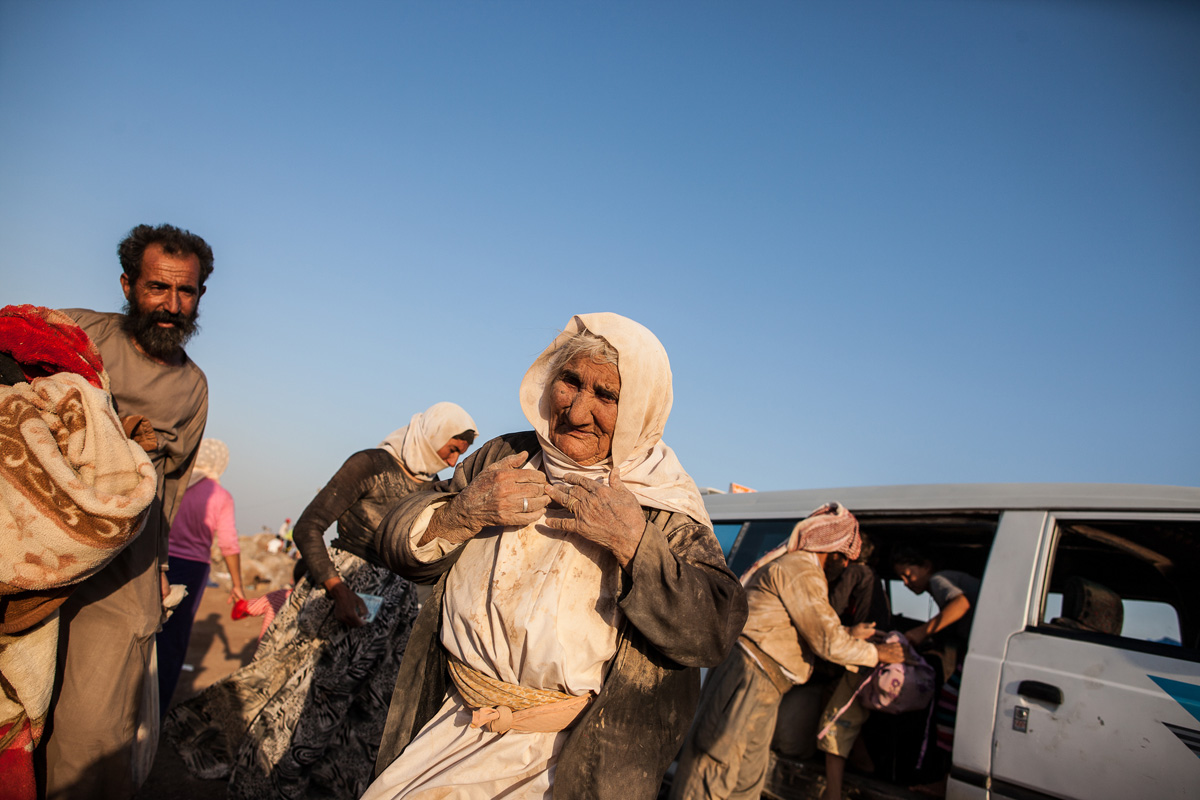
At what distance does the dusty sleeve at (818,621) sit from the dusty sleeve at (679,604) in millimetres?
2019

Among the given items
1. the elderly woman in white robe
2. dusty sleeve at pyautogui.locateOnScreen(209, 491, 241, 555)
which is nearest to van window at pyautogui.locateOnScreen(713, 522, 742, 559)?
the elderly woman in white robe

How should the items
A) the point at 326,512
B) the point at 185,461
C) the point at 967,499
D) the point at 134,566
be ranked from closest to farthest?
the point at 134,566, the point at 185,461, the point at 967,499, the point at 326,512

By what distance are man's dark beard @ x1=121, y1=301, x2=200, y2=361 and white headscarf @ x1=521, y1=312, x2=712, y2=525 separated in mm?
1834

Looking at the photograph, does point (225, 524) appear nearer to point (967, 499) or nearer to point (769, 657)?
point (769, 657)

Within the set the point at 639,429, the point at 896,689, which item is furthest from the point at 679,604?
the point at 896,689

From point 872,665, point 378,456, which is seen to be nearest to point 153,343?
point 378,456

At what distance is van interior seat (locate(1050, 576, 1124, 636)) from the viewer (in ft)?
11.5

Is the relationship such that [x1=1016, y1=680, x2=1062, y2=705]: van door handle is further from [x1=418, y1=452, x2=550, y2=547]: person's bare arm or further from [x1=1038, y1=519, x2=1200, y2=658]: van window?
[x1=418, y1=452, x2=550, y2=547]: person's bare arm

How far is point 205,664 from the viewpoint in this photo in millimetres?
7438

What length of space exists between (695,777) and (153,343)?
332cm

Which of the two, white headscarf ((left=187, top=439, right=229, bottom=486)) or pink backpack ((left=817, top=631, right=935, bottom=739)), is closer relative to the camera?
pink backpack ((left=817, top=631, right=935, bottom=739))

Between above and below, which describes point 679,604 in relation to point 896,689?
above

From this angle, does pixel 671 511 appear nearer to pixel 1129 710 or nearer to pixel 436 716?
pixel 436 716

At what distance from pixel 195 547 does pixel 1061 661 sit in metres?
5.31
